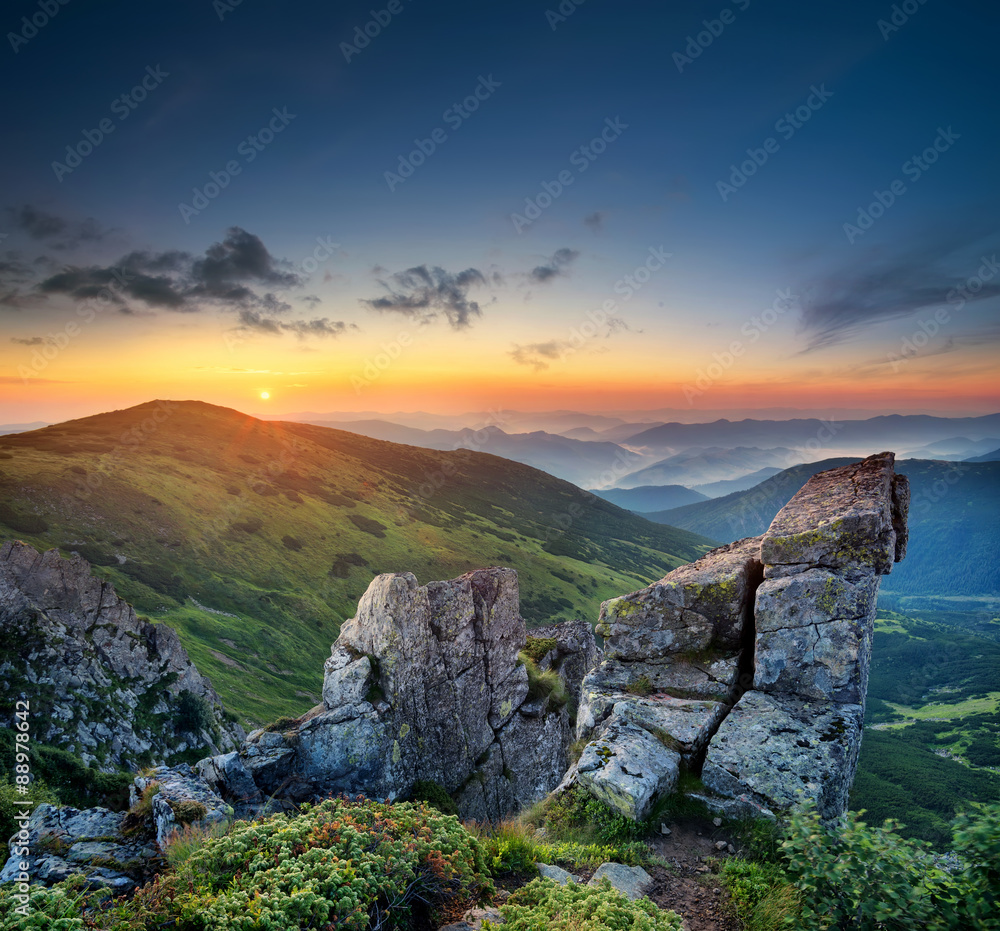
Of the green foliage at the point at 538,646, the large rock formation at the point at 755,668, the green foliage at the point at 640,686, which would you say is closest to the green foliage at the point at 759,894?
the large rock formation at the point at 755,668

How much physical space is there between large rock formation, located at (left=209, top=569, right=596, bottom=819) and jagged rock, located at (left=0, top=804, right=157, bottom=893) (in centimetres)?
1099

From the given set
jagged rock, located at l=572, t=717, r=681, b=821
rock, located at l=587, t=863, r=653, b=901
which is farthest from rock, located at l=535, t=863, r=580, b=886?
jagged rock, located at l=572, t=717, r=681, b=821

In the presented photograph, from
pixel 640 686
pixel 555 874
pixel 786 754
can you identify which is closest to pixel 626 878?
pixel 555 874

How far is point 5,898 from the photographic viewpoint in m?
7.35

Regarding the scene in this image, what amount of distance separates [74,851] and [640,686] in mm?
15209

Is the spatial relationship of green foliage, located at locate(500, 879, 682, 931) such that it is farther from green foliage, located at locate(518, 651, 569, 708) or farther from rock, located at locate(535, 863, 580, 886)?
green foliage, located at locate(518, 651, 569, 708)

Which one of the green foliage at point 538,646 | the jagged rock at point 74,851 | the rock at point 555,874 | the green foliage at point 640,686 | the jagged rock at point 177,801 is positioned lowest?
the green foliage at point 538,646

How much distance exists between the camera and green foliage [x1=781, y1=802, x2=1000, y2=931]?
20.7 ft

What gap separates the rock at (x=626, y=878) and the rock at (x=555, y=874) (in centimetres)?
47

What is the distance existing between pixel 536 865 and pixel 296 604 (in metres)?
99.1

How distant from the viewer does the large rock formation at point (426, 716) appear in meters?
29.2

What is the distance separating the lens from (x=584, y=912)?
8508 mm

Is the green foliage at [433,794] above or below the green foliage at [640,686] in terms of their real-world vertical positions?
below

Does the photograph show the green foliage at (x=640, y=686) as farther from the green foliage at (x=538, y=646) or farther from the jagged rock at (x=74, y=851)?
the green foliage at (x=538, y=646)
